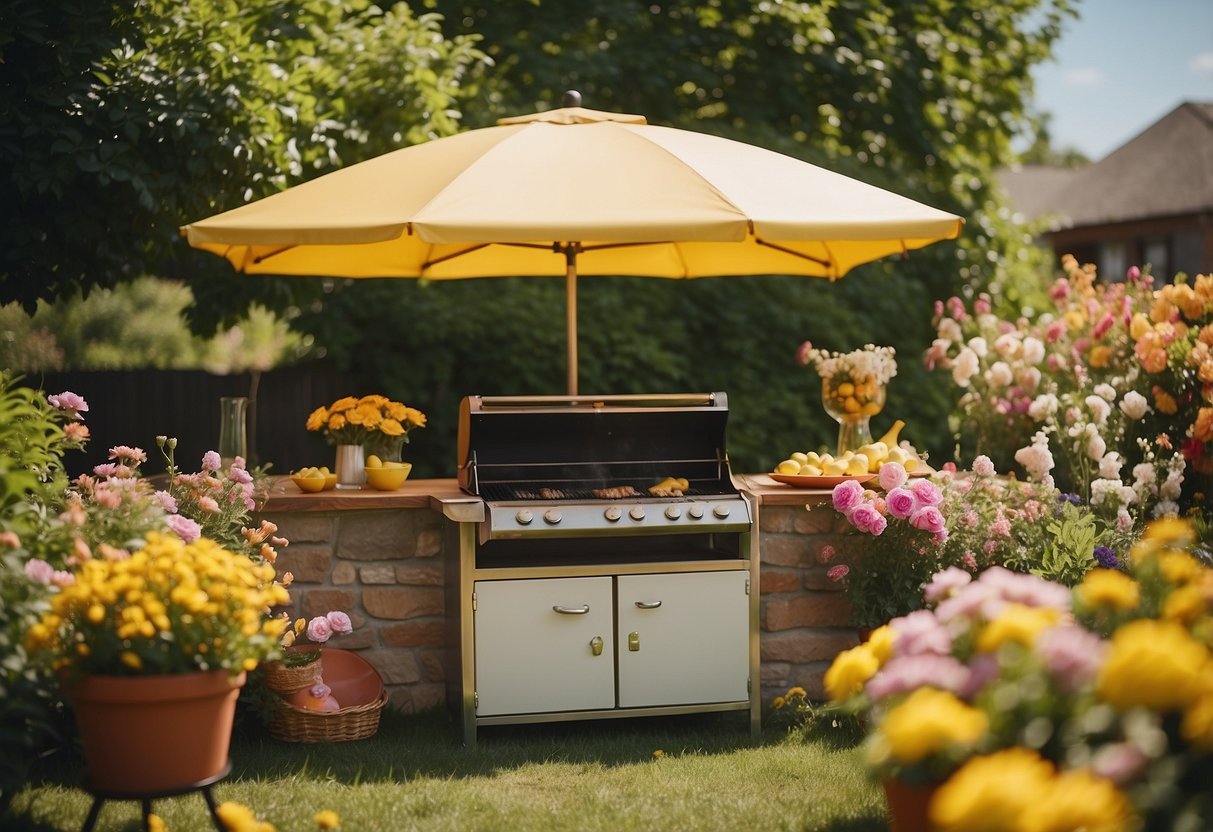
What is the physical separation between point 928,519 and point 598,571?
1233mm

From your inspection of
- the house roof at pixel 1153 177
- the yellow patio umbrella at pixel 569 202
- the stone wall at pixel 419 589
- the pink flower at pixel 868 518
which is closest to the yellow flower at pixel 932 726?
the yellow patio umbrella at pixel 569 202

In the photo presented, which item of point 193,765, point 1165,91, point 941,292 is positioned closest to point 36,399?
point 193,765

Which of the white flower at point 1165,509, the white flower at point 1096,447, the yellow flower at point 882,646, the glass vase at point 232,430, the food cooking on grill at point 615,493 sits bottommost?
the yellow flower at point 882,646

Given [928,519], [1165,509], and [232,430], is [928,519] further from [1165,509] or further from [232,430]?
[232,430]

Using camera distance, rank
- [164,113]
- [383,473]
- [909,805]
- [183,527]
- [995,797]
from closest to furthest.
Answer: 1. [995,797]
2. [909,805]
3. [183,527]
4. [383,473]
5. [164,113]

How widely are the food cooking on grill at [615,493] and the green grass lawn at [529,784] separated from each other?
896mm

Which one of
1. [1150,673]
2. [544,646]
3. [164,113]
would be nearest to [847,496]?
[544,646]

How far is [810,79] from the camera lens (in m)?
10.2

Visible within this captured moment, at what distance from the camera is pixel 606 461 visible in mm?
4762

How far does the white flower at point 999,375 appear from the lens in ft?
19.5

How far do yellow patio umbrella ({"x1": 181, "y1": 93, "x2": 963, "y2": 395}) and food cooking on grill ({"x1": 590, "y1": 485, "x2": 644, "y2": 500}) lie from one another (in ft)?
2.19

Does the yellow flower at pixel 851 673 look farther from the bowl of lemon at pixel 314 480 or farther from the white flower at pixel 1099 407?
the white flower at pixel 1099 407

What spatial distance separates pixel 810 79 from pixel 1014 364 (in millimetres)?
4823

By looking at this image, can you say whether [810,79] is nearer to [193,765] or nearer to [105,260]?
[105,260]
